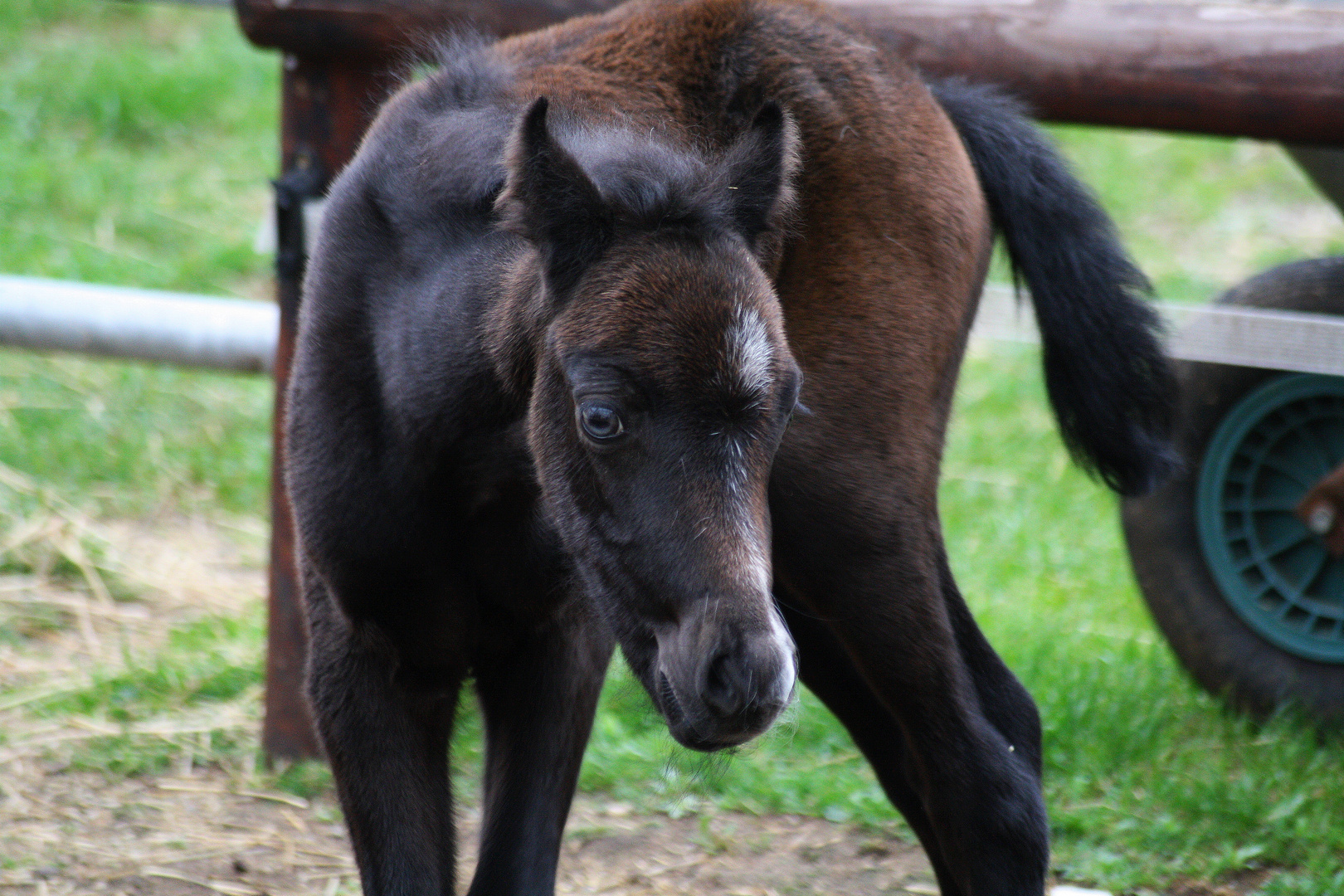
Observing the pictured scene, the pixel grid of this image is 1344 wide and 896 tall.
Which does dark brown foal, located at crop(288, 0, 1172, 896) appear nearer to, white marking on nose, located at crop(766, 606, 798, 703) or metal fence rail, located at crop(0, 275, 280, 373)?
white marking on nose, located at crop(766, 606, 798, 703)

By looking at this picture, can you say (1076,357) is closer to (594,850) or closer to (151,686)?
(594,850)

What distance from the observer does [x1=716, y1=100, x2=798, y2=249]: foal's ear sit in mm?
2297

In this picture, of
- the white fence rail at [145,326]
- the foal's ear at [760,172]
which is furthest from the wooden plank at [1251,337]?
the foal's ear at [760,172]

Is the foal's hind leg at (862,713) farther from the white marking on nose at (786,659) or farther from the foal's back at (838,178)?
the white marking on nose at (786,659)

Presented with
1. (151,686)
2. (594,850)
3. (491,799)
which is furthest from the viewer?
(151,686)

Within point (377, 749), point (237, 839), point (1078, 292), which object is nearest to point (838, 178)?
point (1078, 292)

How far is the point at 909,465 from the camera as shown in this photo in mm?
2662

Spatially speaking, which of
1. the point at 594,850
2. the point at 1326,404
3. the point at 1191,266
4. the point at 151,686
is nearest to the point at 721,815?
the point at 594,850

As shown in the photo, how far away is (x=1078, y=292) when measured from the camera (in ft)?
9.93

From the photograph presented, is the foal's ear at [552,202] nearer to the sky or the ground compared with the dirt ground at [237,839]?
nearer to the sky

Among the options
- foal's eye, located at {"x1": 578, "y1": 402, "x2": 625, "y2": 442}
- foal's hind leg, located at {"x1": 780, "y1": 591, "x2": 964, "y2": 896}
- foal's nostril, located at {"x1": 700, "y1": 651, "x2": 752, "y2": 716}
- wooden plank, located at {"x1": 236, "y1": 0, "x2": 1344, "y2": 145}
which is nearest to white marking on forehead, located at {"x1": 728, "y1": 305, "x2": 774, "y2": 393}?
foal's eye, located at {"x1": 578, "y1": 402, "x2": 625, "y2": 442}

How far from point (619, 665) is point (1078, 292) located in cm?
189

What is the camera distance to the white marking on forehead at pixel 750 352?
204cm

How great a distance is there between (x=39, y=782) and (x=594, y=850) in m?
1.55
